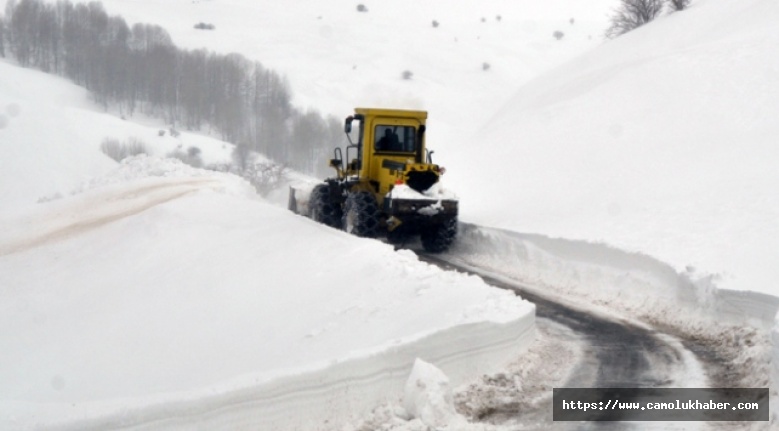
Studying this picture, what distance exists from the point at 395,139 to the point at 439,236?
2451 millimetres

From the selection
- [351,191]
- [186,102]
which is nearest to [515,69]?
[186,102]

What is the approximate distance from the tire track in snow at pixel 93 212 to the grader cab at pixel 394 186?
13.7 feet

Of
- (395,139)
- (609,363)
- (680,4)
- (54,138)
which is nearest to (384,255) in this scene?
(609,363)

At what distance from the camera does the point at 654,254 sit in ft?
53.3

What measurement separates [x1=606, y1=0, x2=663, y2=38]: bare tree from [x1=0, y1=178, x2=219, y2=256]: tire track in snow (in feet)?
97.9

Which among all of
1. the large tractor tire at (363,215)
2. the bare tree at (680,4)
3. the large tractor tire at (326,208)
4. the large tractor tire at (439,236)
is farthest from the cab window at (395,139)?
the bare tree at (680,4)

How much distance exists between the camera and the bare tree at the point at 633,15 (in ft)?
155

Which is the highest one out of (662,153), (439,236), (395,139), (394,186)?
(395,139)

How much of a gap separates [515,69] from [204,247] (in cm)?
10885

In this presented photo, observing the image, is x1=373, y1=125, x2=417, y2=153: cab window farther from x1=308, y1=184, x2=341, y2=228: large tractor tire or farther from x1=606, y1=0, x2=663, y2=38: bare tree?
x1=606, y1=0, x2=663, y2=38: bare tree

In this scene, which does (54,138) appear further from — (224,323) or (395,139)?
(224,323)

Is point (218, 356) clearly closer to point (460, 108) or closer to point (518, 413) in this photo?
point (518, 413)

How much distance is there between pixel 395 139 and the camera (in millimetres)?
21234

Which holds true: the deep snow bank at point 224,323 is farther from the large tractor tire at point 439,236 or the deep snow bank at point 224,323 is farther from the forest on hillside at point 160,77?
the forest on hillside at point 160,77
